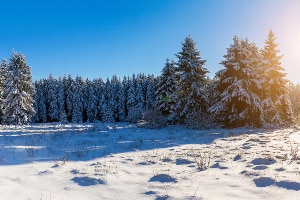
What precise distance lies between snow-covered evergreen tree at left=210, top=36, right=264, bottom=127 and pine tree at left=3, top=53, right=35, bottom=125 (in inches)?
1214

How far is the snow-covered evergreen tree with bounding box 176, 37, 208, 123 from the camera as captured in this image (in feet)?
82.6

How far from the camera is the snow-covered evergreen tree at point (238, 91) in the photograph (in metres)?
22.0

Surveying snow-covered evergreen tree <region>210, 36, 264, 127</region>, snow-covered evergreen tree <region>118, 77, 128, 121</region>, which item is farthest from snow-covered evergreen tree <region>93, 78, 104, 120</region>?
snow-covered evergreen tree <region>210, 36, 264, 127</region>

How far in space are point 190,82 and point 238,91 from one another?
17.9 ft

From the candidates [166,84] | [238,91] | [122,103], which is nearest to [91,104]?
[122,103]

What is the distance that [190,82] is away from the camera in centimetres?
2572

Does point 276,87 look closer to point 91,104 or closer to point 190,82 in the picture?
point 190,82

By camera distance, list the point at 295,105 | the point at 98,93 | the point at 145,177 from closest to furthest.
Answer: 1. the point at 145,177
2. the point at 295,105
3. the point at 98,93

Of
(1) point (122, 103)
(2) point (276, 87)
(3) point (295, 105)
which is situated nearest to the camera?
(2) point (276, 87)

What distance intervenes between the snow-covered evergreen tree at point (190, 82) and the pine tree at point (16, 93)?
2651 centimetres

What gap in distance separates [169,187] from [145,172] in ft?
4.54

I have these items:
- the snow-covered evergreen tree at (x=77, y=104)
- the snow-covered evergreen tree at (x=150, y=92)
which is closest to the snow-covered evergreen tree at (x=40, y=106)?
the snow-covered evergreen tree at (x=77, y=104)

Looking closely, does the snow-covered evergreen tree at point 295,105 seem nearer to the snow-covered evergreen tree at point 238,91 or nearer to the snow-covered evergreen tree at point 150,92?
the snow-covered evergreen tree at point 238,91

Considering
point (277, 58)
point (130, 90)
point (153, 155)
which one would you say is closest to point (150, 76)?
point (130, 90)
